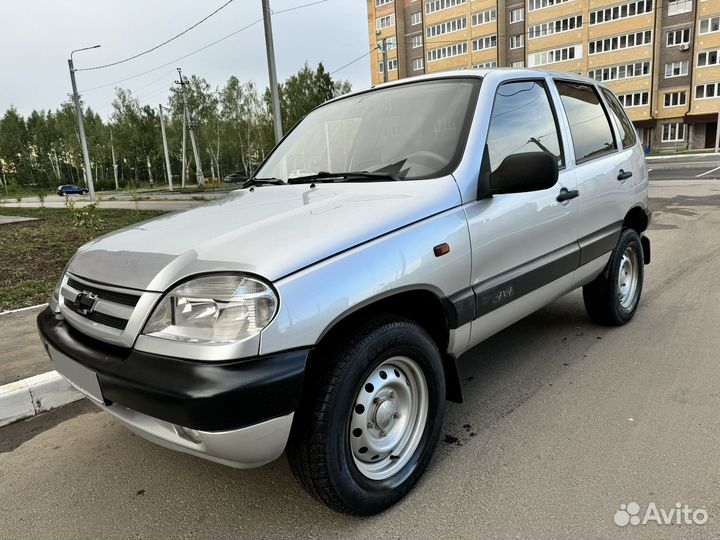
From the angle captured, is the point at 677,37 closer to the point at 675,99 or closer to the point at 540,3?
the point at 675,99

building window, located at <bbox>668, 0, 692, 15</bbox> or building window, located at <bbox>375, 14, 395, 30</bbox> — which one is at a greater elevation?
building window, located at <bbox>375, 14, 395, 30</bbox>

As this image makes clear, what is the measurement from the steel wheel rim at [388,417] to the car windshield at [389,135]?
991mm

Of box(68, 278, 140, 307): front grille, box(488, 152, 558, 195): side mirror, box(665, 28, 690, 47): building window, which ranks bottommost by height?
box(68, 278, 140, 307): front grille

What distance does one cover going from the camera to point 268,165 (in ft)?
12.4

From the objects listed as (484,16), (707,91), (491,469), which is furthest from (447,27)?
(491,469)

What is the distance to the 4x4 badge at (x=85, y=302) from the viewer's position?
7.38 feet

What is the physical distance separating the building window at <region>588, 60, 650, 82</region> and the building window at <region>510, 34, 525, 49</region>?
8030 mm

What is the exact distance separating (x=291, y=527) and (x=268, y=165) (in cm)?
240

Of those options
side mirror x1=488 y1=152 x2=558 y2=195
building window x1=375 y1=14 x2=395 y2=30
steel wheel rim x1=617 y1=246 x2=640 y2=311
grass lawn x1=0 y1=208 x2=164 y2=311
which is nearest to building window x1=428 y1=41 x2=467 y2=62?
building window x1=375 y1=14 x2=395 y2=30

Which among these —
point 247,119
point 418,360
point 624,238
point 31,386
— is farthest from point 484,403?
point 247,119

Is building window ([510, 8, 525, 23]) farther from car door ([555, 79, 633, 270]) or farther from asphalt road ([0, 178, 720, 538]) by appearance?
asphalt road ([0, 178, 720, 538])

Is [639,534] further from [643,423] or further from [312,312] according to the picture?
[312,312]

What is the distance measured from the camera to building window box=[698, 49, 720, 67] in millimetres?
44219

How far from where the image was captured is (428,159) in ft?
9.11
